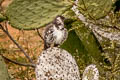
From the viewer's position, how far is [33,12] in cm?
213

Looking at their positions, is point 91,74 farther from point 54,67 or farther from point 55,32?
point 55,32

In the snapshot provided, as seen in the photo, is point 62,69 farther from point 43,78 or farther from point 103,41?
point 103,41

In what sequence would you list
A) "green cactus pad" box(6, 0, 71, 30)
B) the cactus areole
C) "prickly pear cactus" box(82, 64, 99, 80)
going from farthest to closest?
"green cactus pad" box(6, 0, 71, 30), the cactus areole, "prickly pear cactus" box(82, 64, 99, 80)

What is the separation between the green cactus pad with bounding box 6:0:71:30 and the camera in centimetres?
208

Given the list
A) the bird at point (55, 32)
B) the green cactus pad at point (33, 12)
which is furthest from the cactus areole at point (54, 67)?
the green cactus pad at point (33, 12)

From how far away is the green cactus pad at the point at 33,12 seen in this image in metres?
2.08

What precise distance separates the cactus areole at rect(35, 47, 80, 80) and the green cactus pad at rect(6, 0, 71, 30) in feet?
1.16

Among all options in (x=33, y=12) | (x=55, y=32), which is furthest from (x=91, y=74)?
(x=33, y=12)

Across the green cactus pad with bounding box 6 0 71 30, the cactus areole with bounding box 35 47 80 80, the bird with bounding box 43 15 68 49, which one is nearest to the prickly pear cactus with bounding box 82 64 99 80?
the cactus areole with bounding box 35 47 80 80

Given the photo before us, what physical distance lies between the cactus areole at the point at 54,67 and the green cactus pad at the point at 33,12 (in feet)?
1.16

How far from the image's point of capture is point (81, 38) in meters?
2.33

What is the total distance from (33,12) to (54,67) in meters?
0.52

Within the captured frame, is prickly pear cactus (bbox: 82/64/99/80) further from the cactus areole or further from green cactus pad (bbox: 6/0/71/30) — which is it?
green cactus pad (bbox: 6/0/71/30)

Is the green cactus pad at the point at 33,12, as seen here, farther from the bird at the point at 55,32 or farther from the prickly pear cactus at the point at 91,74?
the prickly pear cactus at the point at 91,74
